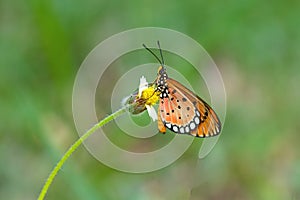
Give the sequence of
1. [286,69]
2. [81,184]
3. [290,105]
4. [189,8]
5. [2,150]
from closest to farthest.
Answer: [81,184]
[2,150]
[290,105]
[286,69]
[189,8]

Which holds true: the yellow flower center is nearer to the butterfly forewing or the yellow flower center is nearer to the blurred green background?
the butterfly forewing

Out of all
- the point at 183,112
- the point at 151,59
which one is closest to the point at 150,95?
the point at 183,112

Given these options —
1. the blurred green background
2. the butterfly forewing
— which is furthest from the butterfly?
the blurred green background

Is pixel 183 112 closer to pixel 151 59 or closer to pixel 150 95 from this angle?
pixel 150 95

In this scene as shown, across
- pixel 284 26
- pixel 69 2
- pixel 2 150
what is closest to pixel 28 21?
pixel 69 2

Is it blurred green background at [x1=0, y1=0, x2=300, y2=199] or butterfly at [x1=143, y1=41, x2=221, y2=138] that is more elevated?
blurred green background at [x1=0, y1=0, x2=300, y2=199]

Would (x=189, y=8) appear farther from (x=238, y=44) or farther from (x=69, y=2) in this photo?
(x=69, y=2)

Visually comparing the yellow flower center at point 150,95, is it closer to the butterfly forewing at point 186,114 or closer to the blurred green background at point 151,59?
the butterfly forewing at point 186,114
